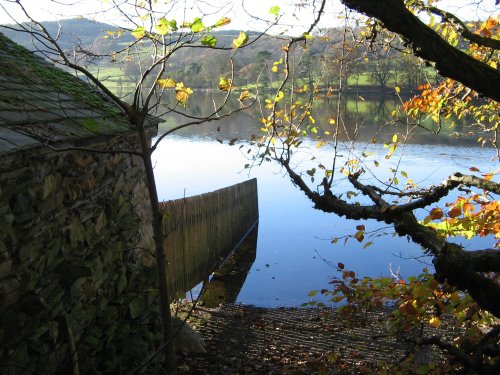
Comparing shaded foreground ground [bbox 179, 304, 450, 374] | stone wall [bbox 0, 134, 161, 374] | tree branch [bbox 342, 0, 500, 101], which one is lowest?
shaded foreground ground [bbox 179, 304, 450, 374]

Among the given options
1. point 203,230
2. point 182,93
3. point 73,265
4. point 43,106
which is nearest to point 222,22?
point 182,93

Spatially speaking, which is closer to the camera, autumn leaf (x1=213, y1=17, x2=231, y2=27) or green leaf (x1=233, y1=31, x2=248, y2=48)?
autumn leaf (x1=213, y1=17, x2=231, y2=27)

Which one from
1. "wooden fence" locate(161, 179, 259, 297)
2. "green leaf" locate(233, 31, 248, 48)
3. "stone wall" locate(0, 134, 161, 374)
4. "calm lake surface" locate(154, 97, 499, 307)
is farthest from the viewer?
"calm lake surface" locate(154, 97, 499, 307)

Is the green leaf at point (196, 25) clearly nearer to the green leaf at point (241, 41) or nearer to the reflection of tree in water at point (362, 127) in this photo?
the green leaf at point (241, 41)

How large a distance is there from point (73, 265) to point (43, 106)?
1.15 meters

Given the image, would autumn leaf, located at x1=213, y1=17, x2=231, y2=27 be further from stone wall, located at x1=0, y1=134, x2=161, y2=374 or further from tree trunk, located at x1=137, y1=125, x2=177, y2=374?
stone wall, located at x1=0, y1=134, x2=161, y2=374

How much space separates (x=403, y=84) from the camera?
19.0 m

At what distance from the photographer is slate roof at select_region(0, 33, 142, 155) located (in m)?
3.02

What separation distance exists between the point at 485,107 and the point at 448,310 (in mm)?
3349

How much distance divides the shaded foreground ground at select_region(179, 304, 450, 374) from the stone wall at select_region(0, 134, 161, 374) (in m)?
1.41

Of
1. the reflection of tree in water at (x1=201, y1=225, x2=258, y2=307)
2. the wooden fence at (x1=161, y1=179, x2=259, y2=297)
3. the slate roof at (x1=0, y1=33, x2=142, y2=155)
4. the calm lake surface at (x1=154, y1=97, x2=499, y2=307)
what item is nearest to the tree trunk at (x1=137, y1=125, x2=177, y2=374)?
the slate roof at (x1=0, y1=33, x2=142, y2=155)

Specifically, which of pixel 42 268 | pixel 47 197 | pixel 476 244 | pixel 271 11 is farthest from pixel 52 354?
pixel 476 244

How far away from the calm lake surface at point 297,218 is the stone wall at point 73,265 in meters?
2.25

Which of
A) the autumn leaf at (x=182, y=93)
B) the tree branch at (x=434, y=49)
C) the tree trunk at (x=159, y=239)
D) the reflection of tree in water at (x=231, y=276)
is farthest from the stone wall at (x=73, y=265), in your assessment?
the reflection of tree in water at (x=231, y=276)
